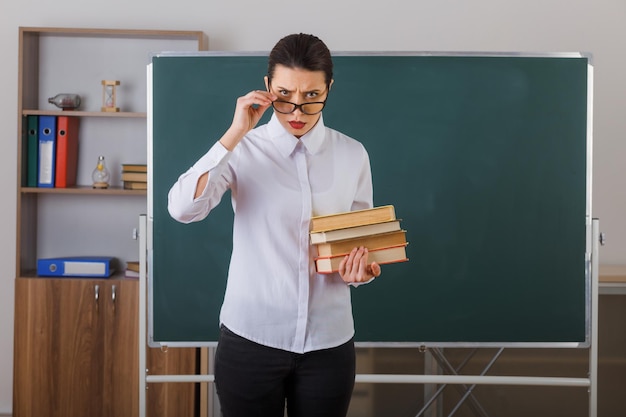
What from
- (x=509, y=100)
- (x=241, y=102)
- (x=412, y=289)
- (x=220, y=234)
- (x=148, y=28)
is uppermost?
(x=148, y=28)

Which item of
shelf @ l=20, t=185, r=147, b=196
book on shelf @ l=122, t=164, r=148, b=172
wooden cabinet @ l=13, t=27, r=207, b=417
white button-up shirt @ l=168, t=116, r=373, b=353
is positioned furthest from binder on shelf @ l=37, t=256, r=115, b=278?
white button-up shirt @ l=168, t=116, r=373, b=353

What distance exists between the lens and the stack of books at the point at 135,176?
11.4 ft

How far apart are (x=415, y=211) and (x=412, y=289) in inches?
10.8

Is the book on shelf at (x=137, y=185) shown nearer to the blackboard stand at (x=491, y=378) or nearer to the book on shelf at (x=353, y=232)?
the blackboard stand at (x=491, y=378)

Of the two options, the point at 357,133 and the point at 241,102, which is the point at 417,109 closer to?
the point at 357,133

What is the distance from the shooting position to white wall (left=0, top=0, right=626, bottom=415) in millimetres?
3564

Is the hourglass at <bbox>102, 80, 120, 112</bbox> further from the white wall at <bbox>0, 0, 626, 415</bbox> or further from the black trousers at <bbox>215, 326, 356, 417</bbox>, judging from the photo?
the black trousers at <bbox>215, 326, 356, 417</bbox>

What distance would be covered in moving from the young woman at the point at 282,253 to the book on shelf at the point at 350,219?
0.04m

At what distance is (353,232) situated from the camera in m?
1.59

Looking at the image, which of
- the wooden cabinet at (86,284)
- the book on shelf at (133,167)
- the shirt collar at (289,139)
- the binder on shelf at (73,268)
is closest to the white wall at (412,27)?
the wooden cabinet at (86,284)

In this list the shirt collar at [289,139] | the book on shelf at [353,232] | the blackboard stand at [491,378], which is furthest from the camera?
the blackboard stand at [491,378]

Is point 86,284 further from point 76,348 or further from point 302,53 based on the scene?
point 302,53

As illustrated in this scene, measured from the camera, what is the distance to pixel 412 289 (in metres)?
2.78

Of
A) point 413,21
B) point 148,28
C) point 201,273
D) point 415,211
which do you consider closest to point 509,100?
point 415,211
